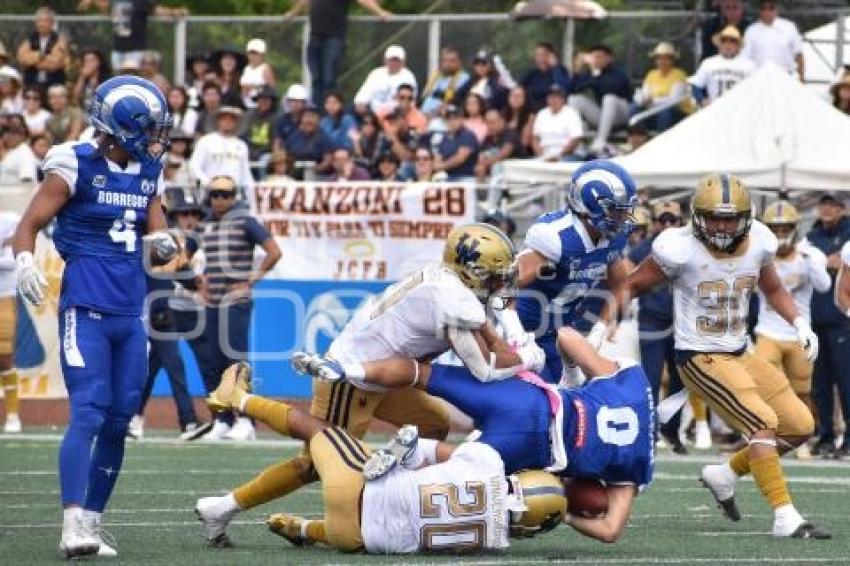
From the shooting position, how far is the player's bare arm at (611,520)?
868 cm

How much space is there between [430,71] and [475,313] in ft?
42.2

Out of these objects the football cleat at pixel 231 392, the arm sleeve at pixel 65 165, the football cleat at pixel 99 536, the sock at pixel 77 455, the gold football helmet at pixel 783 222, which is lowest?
the football cleat at pixel 99 536

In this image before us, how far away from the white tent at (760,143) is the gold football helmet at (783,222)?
151cm

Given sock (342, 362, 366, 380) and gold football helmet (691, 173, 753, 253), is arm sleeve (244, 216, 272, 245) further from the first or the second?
sock (342, 362, 366, 380)

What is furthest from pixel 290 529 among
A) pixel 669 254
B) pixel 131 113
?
pixel 669 254

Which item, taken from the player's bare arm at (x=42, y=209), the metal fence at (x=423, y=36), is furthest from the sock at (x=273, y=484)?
the metal fence at (x=423, y=36)

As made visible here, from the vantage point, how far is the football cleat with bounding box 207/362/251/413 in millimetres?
8875

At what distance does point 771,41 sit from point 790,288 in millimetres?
4641

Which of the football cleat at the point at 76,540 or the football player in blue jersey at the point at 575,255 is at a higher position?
the football player in blue jersey at the point at 575,255

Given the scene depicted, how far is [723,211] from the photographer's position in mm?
10078

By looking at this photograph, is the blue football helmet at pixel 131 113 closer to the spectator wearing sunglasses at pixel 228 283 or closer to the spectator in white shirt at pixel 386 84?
the spectator wearing sunglasses at pixel 228 283

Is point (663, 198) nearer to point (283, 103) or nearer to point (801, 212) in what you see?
point (801, 212)

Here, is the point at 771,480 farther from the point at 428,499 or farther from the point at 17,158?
the point at 17,158

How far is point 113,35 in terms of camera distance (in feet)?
72.4
